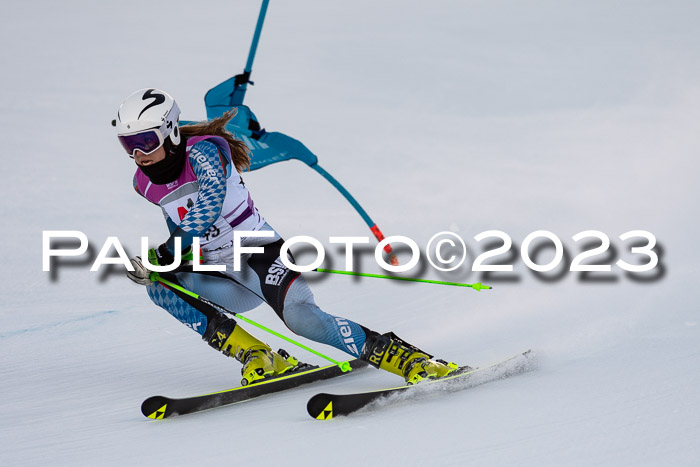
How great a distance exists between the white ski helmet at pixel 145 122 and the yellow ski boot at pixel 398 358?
108cm

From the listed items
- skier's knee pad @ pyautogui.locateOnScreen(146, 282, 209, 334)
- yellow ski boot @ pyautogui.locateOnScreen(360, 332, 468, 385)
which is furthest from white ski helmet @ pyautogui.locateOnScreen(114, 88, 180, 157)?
yellow ski boot @ pyautogui.locateOnScreen(360, 332, 468, 385)

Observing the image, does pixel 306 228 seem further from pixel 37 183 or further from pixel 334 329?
pixel 334 329

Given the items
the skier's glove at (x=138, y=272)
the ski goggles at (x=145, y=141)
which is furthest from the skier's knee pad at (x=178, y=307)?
the ski goggles at (x=145, y=141)

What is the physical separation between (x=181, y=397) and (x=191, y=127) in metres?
1.07

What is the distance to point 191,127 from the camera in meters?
3.52

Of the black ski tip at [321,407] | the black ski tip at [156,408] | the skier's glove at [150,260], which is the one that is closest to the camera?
the black ski tip at [321,407]

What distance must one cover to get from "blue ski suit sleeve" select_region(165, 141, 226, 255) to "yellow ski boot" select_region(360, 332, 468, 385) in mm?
755

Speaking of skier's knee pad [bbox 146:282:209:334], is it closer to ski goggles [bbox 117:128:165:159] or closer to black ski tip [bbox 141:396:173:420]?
black ski tip [bbox 141:396:173:420]

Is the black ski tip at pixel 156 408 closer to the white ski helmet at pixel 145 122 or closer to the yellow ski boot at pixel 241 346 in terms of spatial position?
the yellow ski boot at pixel 241 346

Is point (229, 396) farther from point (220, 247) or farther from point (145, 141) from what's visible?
point (145, 141)

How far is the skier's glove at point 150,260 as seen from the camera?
330cm

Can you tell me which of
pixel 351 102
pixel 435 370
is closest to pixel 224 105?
pixel 435 370

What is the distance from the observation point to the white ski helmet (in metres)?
3.25

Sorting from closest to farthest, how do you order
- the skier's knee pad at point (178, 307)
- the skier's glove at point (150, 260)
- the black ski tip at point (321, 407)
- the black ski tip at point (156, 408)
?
the black ski tip at point (321, 407)
the black ski tip at point (156, 408)
the skier's glove at point (150, 260)
the skier's knee pad at point (178, 307)
